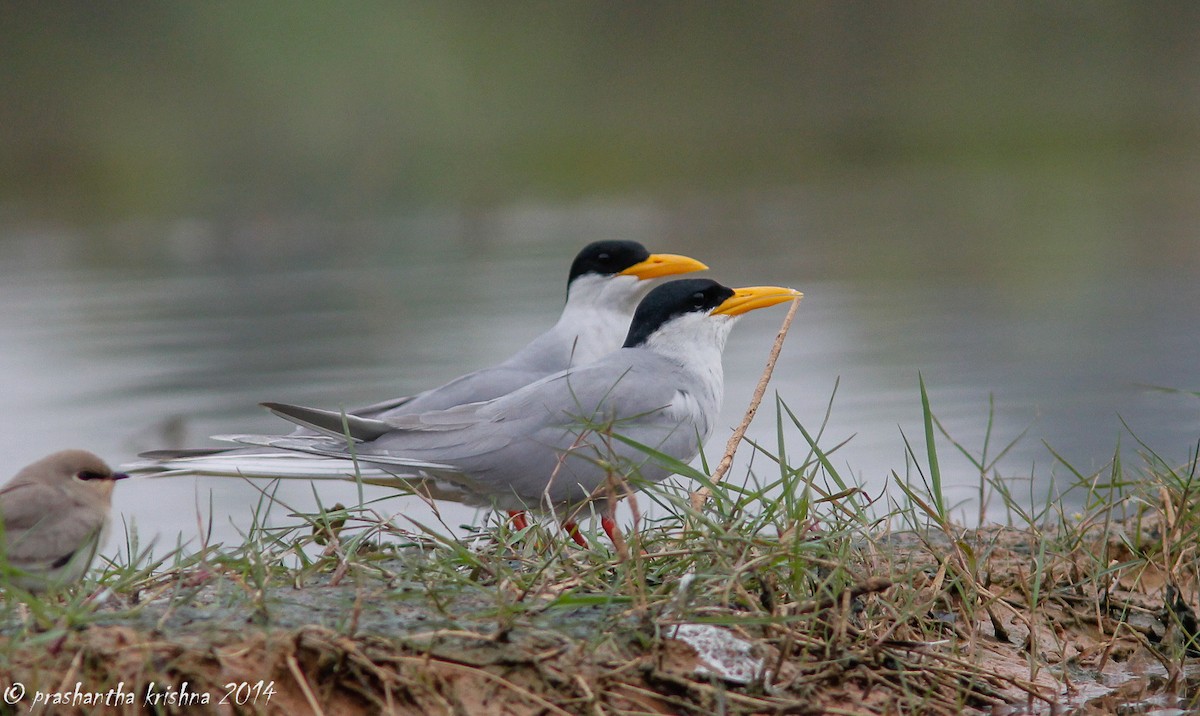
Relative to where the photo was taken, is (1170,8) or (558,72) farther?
(1170,8)

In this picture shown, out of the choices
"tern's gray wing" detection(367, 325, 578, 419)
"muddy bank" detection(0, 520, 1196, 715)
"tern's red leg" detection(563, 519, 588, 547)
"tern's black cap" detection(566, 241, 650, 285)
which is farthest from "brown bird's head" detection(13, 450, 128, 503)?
"tern's black cap" detection(566, 241, 650, 285)

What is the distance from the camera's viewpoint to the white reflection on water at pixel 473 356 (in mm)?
6277

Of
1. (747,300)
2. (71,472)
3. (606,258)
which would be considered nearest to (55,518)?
(71,472)

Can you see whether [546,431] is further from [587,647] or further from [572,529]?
[587,647]

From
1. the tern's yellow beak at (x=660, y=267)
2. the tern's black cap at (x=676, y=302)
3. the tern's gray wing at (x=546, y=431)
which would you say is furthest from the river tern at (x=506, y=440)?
the tern's yellow beak at (x=660, y=267)

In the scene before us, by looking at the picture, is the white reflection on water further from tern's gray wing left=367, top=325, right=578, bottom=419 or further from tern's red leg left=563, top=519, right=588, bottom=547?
tern's red leg left=563, top=519, right=588, bottom=547

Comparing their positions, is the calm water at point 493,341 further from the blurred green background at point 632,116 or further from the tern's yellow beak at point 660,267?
the blurred green background at point 632,116

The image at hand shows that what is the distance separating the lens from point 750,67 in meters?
25.7

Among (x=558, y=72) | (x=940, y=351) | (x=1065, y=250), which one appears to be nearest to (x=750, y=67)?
(x=558, y=72)

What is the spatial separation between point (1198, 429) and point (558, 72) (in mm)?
18893

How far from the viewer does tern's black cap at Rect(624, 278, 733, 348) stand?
15.9ft

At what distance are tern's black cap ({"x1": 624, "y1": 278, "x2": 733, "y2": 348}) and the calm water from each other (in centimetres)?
74

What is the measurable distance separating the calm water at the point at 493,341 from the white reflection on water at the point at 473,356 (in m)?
0.03

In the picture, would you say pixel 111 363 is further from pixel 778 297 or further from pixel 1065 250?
pixel 1065 250
